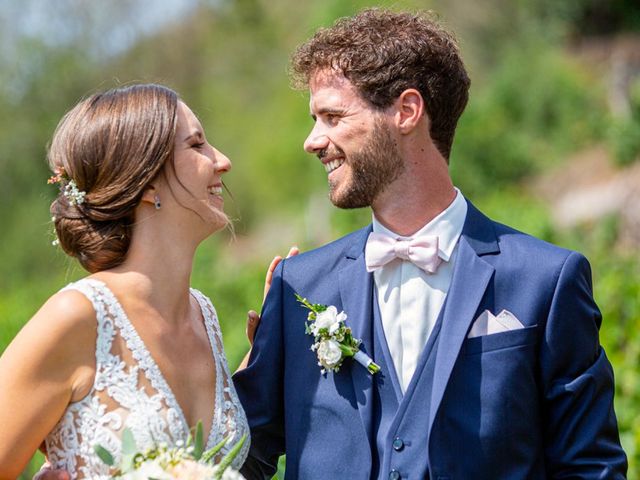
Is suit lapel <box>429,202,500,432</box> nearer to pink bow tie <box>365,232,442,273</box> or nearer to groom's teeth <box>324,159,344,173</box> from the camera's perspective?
pink bow tie <box>365,232,442,273</box>

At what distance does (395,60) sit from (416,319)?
0.87 metres

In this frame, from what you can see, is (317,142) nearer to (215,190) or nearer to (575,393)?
(215,190)

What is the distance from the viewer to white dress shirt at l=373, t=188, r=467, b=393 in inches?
127

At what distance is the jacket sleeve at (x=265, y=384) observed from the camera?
347 cm

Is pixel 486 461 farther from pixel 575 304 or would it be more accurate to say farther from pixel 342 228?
pixel 342 228


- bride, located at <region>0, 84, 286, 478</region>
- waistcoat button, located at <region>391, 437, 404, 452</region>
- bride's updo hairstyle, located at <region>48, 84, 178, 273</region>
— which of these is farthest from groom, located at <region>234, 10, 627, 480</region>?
bride's updo hairstyle, located at <region>48, 84, 178, 273</region>

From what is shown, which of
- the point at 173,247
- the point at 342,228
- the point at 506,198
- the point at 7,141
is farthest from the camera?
the point at 7,141

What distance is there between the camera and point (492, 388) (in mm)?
3090

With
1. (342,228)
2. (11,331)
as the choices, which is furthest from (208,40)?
(11,331)

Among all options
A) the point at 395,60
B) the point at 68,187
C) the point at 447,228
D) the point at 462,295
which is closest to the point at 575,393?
the point at 462,295

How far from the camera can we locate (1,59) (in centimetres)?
3181

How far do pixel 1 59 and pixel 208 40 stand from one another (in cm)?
778

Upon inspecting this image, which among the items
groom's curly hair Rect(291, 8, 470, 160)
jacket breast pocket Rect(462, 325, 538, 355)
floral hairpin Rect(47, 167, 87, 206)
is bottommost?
jacket breast pocket Rect(462, 325, 538, 355)

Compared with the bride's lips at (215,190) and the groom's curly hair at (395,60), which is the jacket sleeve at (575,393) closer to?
the groom's curly hair at (395,60)
